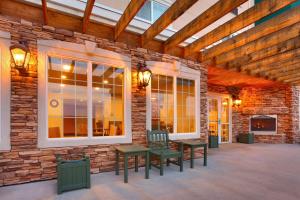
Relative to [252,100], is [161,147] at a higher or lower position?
lower

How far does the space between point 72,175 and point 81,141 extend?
2.54ft

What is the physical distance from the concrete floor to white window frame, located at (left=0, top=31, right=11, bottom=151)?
0.76 meters

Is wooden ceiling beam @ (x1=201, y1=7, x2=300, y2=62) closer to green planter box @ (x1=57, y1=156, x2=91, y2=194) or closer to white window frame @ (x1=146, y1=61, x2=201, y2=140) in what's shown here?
white window frame @ (x1=146, y1=61, x2=201, y2=140)

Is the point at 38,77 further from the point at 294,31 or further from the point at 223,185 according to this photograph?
the point at 294,31

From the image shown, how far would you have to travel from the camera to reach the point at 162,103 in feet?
15.4

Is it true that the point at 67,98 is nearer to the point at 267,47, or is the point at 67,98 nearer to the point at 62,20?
the point at 62,20

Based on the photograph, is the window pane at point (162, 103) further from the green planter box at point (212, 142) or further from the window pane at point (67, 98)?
the green planter box at point (212, 142)

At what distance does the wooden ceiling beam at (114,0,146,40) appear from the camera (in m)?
2.83

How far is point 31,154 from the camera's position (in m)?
3.13

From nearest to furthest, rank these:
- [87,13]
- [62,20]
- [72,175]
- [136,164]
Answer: [72,175]
[87,13]
[62,20]
[136,164]

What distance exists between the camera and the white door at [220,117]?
8000mm

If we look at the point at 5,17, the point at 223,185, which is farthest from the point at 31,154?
the point at 223,185

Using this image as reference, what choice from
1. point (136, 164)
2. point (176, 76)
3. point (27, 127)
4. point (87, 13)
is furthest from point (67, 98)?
point (176, 76)

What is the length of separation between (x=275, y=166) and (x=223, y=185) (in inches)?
80.9
